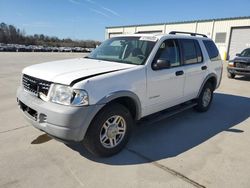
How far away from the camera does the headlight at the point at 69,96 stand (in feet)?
9.71

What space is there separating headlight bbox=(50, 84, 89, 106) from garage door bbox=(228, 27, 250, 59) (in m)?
26.4

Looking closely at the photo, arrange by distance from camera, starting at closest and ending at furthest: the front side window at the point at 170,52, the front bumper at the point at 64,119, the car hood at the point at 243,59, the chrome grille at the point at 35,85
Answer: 1. the front bumper at the point at 64,119
2. the chrome grille at the point at 35,85
3. the front side window at the point at 170,52
4. the car hood at the point at 243,59

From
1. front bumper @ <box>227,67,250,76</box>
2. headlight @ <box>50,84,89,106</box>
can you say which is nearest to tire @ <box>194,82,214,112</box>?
headlight @ <box>50,84,89,106</box>

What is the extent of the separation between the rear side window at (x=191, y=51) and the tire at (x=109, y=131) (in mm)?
2056

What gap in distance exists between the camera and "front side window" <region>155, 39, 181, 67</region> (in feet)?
13.7

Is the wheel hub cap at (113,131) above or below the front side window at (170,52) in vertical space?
below

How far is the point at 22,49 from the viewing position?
45531 millimetres

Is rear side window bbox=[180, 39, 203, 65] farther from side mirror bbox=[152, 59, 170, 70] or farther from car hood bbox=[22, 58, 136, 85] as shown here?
car hood bbox=[22, 58, 136, 85]

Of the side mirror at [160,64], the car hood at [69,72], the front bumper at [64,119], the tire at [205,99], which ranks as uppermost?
the side mirror at [160,64]

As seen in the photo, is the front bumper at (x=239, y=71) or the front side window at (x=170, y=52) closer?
the front side window at (x=170, y=52)

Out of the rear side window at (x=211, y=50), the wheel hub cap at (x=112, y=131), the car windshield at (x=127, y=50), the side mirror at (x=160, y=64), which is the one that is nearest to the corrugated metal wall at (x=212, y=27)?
the rear side window at (x=211, y=50)

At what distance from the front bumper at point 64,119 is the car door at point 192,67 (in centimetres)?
247

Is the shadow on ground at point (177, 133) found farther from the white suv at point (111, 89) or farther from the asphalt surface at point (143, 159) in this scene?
the white suv at point (111, 89)

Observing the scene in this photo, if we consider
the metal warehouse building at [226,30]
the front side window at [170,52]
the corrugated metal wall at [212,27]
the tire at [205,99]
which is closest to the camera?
the front side window at [170,52]
